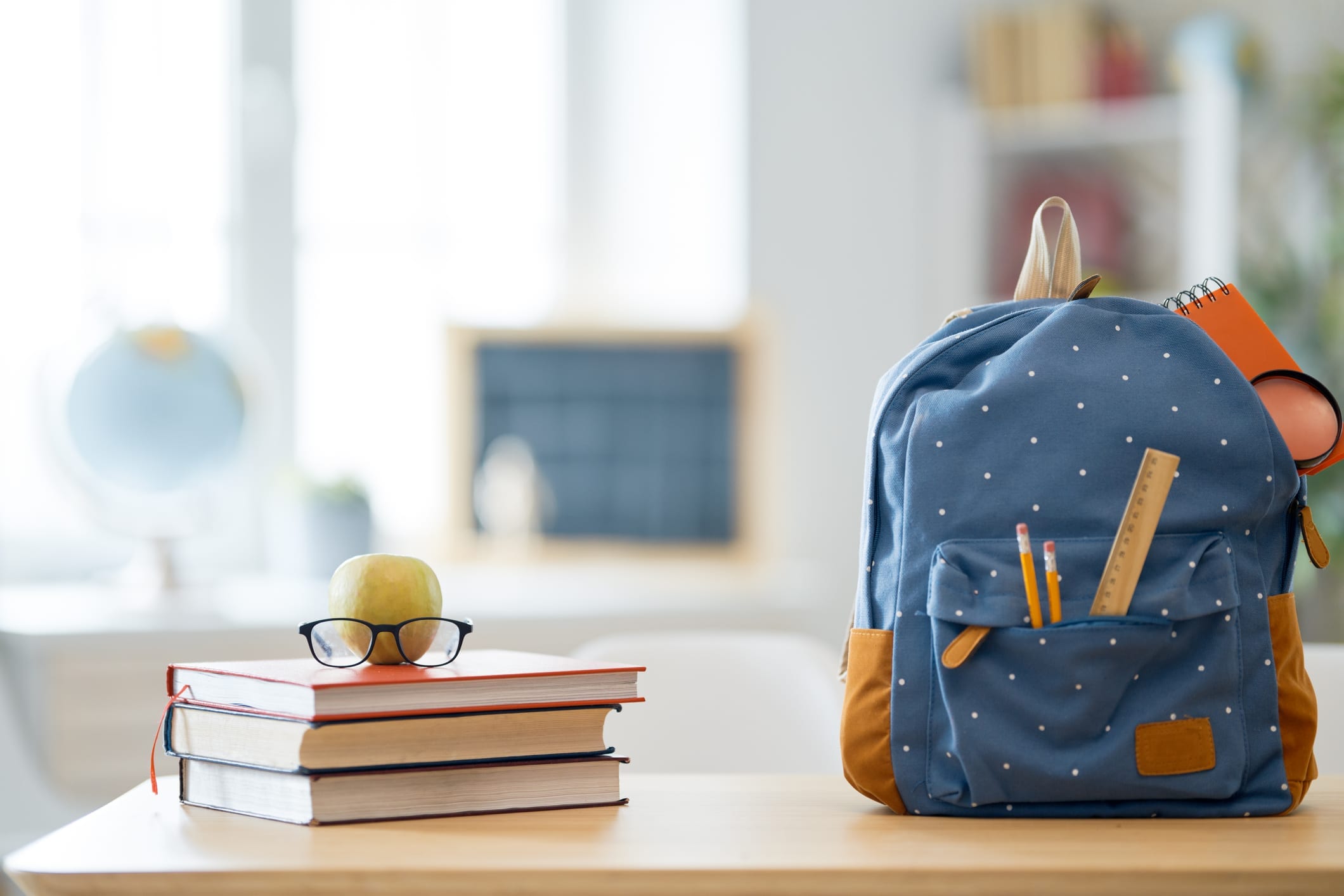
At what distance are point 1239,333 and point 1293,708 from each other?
0.72ft

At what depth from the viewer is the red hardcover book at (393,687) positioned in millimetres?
731

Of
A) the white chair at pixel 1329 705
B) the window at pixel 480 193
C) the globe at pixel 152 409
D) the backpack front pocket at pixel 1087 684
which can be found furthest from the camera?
the window at pixel 480 193

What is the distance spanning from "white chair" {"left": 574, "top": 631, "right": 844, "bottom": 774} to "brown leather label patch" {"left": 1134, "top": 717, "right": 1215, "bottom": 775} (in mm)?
584

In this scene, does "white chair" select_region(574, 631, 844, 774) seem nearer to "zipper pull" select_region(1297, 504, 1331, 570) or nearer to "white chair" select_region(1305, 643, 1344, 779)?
"white chair" select_region(1305, 643, 1344, 779)

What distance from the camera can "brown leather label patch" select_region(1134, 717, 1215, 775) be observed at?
0.75 meters

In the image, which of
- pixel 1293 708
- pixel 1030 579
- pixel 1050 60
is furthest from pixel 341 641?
pixel 1050 60

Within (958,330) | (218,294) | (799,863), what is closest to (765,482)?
(218,294)

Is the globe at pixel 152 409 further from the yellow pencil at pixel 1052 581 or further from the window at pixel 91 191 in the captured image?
the yellow pencil at pixel 1052 581

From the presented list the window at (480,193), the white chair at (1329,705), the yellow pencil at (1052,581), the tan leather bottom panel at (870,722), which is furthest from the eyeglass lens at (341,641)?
the window at (480,193)

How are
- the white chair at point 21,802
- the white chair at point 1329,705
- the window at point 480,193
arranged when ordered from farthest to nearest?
the window at point 480,193 < the white chair at point 21,802 < the white chair at point 1329,705

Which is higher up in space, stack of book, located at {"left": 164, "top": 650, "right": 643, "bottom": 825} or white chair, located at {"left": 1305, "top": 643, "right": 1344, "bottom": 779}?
stack of book, located at {"left": 164, "top": 650, "right": 643, "bottom": 825}

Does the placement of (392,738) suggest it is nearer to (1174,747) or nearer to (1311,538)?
(1174,747)

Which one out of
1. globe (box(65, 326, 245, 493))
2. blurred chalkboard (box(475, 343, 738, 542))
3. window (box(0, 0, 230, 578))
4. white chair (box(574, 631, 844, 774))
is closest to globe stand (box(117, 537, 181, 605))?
globe (box(65, 326, 245, 493))

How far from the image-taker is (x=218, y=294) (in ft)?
8.21
